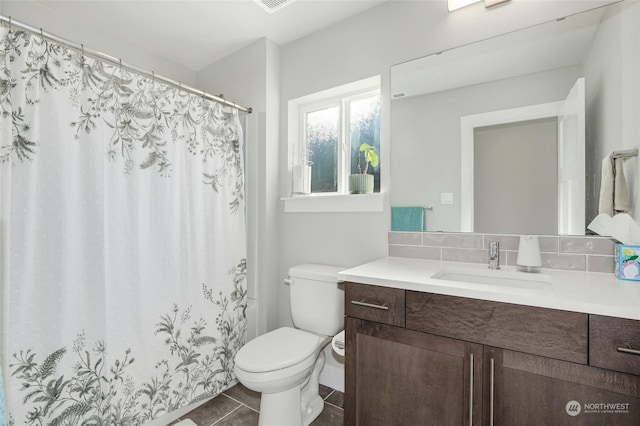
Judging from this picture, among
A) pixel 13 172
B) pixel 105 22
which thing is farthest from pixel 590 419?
pixel 105 22

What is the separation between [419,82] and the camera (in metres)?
1.68

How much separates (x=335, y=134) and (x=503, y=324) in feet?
5.21

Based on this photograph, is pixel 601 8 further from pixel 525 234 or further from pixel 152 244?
pixel 152 244

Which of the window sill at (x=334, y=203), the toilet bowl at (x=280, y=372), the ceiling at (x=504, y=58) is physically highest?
the ceiling at (x=504, y=58)

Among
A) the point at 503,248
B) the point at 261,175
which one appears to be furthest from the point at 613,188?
the point at 261,175

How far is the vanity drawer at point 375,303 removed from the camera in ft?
3.81

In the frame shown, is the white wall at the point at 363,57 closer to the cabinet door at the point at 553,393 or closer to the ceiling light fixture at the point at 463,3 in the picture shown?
the ceiling light fixture at the point at 463,3

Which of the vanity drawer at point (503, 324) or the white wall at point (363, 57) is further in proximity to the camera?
the white wall at point (363, 57)

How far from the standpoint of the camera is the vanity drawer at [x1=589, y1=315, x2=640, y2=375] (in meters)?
0.80

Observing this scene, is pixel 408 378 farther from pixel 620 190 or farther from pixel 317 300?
pixel 620 190

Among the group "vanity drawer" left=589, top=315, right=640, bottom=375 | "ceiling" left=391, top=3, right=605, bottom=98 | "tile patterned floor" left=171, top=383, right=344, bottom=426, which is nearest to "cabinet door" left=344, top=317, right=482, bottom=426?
"vanity drawer" left=589, top=315, right=640, bottom=375

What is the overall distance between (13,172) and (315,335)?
156 cm

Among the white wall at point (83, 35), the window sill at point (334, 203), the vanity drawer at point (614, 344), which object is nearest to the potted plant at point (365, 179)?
the window sill at point (334, 203)
